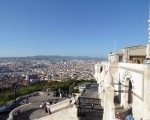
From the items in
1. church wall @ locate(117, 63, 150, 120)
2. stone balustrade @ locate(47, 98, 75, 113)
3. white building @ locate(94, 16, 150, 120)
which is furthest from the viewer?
stone balustrade @ locate(47, 98, 75, 113)

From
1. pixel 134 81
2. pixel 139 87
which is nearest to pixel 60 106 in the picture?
pixel 134 81

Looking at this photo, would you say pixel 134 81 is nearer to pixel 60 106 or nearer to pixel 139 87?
pixel 139 87

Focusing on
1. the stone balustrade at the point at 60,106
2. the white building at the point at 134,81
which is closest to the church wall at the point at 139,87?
the white building at the point at 134,81

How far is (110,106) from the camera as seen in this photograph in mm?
15414

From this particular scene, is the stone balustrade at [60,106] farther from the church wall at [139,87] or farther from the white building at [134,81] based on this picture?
the church wall at [139,87]

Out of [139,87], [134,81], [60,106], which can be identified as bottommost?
[60,106]

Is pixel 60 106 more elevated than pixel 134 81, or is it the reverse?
pixel 134 81

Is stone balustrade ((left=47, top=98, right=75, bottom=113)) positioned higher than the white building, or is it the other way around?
the white building

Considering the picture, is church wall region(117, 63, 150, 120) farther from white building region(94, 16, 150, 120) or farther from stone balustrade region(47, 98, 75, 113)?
stone balustrade region(47, 98, 75, 113)

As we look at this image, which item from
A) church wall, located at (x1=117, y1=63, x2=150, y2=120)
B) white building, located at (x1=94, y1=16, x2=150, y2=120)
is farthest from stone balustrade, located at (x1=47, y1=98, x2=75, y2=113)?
church wall, located at (x1=117, y1=63, x2=150, y2=120)

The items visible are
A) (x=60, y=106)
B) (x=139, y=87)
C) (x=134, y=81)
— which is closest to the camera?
(x=139, y=87)

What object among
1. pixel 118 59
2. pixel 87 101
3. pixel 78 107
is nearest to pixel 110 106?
pixel 78 107

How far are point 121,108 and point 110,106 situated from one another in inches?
76.6

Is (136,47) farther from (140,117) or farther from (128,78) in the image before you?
(140,117)
